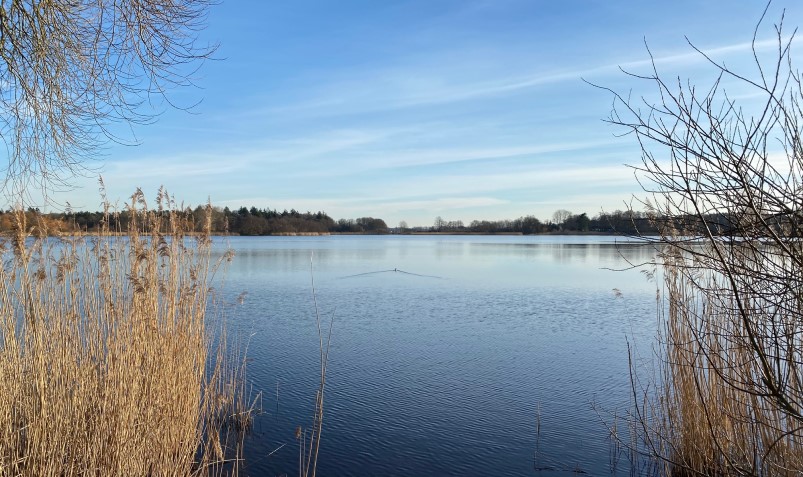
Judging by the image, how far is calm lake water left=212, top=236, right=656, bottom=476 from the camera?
545 cm

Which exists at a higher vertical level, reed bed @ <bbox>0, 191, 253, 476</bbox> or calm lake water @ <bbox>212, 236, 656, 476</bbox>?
reed bed @ <bbox>0, 191, 253, 476</bbox>

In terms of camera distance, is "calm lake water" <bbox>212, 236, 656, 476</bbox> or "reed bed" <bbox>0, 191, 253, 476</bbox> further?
"calm lake water" <bbox>212, 236, 656, 476</bbox>

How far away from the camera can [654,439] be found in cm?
549

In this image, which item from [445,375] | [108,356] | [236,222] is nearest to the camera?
[108,356]

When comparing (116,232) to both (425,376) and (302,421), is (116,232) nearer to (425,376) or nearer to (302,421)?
(302,421)

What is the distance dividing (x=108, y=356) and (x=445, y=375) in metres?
4.99

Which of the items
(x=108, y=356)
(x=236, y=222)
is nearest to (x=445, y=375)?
(x=108, y=356)

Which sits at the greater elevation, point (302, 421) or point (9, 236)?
point (9, 236)

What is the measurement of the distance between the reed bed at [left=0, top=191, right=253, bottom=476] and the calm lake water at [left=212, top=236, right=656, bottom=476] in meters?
1.13

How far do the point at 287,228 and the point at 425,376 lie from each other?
67.7 meters

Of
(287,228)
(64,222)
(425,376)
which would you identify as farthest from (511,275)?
(287,228)

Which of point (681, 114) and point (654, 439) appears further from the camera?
point (654, 439)

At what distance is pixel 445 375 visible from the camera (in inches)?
308

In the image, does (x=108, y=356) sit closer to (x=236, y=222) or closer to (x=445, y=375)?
(x=445, y=375)
